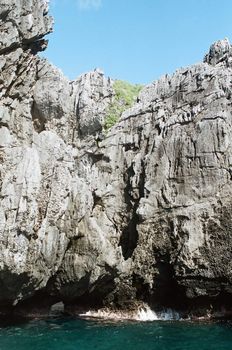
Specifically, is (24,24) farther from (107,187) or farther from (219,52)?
(219,52)

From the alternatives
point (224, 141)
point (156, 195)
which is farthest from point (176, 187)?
point (224, 141)

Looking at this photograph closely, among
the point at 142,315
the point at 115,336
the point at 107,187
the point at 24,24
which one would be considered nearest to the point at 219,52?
the point at 107,187

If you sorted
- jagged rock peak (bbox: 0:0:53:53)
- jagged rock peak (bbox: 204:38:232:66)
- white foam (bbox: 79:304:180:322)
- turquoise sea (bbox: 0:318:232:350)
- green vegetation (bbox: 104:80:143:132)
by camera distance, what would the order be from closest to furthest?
turquoise sea (bbox: 0:318:232:350) < jagged rock peak (bbox: 0:0:53:53) < white foam (bbox: 79:304:180:322) < jagged rock peak (bbox: 204:38:232:66) < green vegetation (bbox: 104:80:143:132)

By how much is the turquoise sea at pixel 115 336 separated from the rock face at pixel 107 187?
2.15 m

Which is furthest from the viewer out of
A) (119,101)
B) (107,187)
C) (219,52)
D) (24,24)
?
(119,101)

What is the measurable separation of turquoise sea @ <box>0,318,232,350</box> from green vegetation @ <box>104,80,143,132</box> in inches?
597

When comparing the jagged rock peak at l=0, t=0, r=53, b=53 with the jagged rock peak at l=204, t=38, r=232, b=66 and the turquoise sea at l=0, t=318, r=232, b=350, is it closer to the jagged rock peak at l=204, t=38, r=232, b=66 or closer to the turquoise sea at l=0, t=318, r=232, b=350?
the jagged rock peak at l=204, t=38, r=232, b=66

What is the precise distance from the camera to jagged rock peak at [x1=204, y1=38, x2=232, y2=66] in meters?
30.5

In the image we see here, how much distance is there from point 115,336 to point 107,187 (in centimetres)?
1148

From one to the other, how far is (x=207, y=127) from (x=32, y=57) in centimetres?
1178

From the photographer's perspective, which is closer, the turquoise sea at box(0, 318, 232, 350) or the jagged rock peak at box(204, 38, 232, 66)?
the turquoise sea at box(0, 318, 232, 350)

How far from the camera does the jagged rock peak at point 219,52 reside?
1201 inches

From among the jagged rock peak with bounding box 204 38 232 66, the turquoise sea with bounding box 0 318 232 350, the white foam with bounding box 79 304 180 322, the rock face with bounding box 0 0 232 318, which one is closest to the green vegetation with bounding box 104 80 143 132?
the rock face with bounding box 0 0 232 318

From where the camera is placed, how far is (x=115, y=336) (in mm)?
20953
